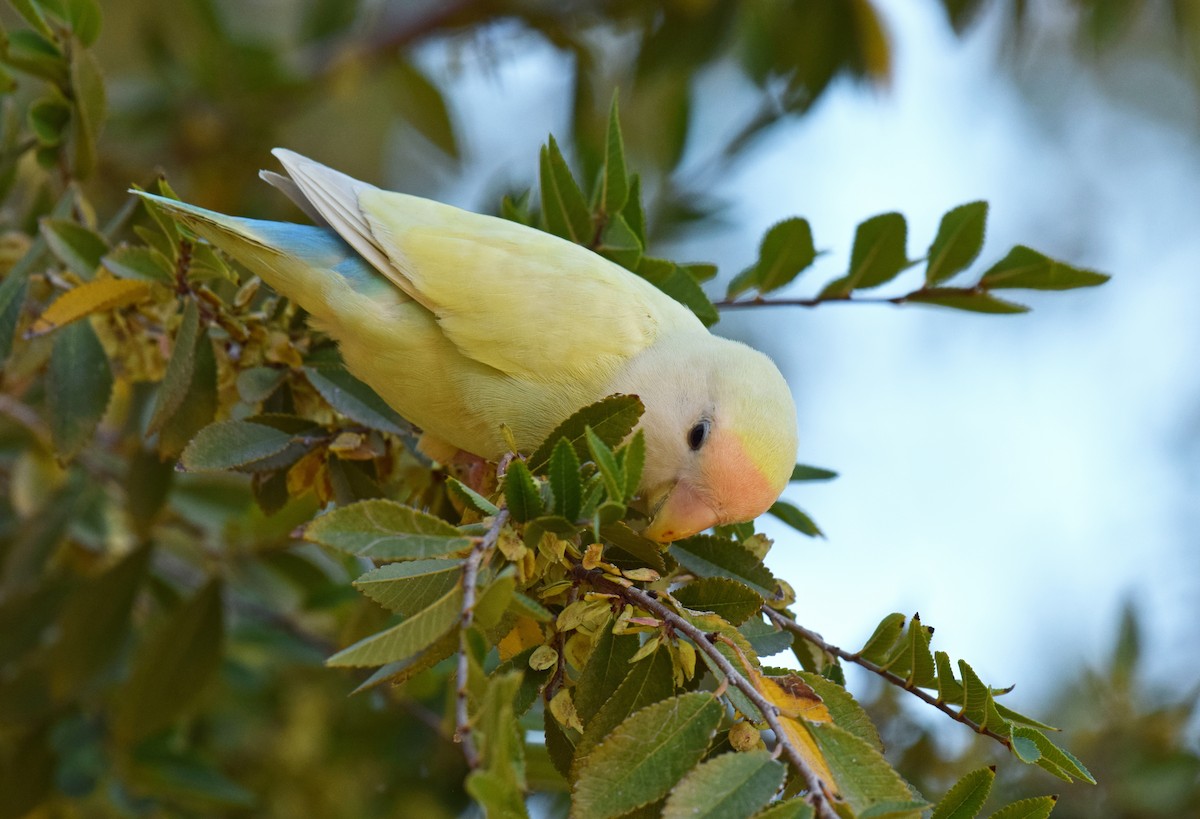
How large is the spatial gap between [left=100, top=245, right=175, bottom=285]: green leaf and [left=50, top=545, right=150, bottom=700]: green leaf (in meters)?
1.04

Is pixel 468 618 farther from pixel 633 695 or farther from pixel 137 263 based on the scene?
pixel 137 263

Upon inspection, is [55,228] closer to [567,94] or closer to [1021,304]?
[1021,304]

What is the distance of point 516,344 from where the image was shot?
6.82 feet

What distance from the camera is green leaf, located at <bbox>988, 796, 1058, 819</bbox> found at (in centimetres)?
142

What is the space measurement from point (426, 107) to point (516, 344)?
2.86 metres

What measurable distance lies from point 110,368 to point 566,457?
1251 millimetres

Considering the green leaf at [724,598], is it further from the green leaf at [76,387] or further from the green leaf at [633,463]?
the green leaf at [76,387]

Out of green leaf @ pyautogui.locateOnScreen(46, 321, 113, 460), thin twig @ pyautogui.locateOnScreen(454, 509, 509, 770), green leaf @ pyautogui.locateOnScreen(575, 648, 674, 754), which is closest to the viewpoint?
thin twig @ pyautogui.locateOnScreen(454, 509, 509, 770)

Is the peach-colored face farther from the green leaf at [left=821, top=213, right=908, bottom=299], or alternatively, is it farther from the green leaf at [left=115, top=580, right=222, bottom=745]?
the green leaf at [left=115, top=580, right=222, bottom=745]

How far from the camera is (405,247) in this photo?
2.21 m

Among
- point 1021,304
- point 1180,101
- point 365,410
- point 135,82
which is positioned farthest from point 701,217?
point 1180,101

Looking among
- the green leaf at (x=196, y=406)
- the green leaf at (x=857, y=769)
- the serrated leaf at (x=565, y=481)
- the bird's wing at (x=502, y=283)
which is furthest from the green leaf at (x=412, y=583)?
the green leaf at (x=196, y=406)

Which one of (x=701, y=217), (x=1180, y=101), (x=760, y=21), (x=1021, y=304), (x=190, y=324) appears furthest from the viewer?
(x=1180, y=101)

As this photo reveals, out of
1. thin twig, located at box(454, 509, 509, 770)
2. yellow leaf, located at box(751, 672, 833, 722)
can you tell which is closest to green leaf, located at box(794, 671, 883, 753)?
yellow leaf, located at box(751, 672, 833, 722)
